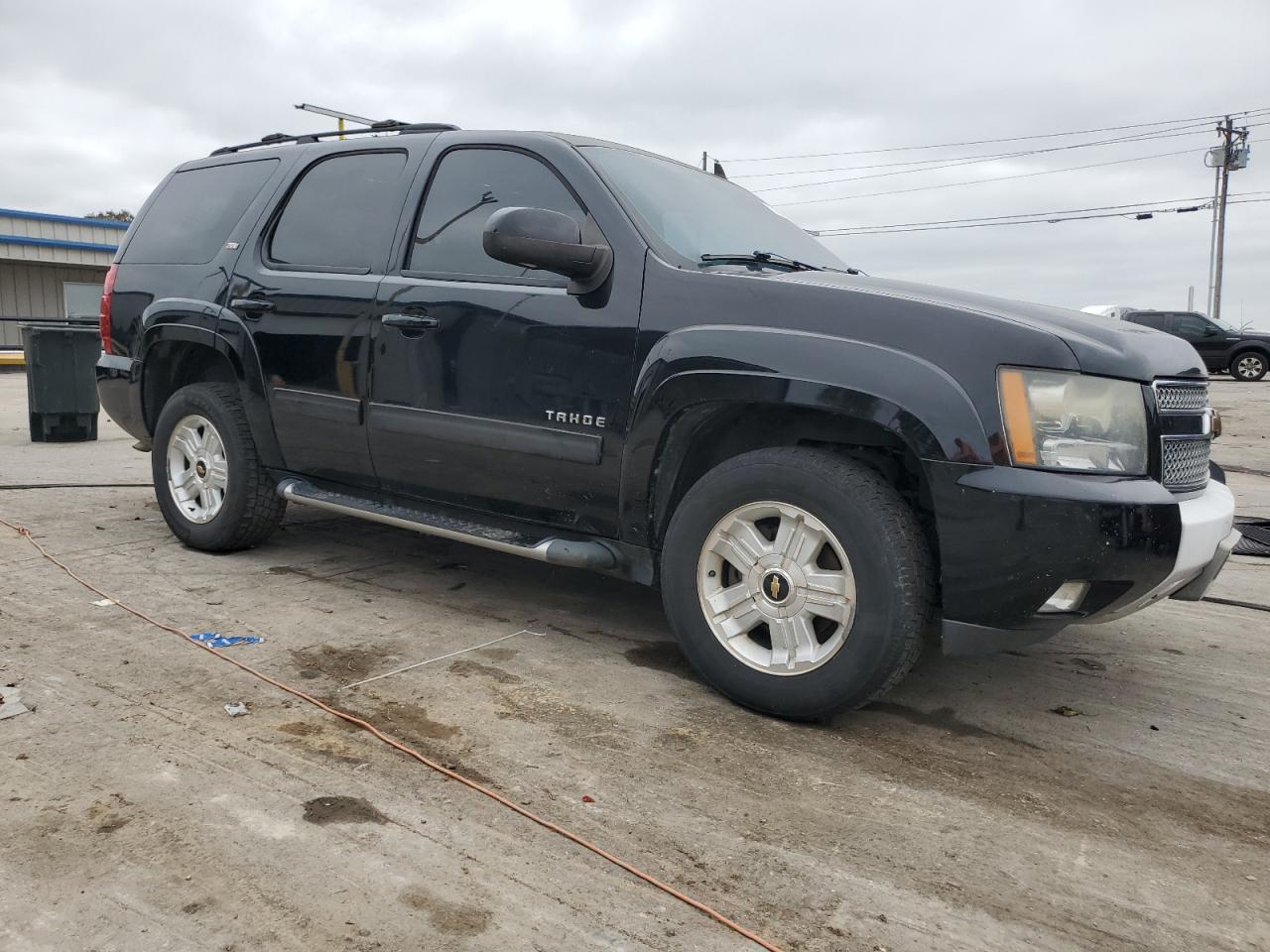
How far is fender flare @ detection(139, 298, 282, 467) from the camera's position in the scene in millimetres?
4602

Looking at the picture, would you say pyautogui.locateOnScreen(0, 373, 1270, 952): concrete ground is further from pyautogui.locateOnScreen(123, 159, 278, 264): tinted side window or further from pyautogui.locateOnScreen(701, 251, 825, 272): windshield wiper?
pyautogui.locateOnScreen(123, 159, 278, 264): tinted side window

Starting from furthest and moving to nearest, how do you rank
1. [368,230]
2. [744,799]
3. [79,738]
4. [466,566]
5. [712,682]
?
1. [466,566]
2. [368,230]
3. [712,682]
4. [79,738]
5. [744,799]

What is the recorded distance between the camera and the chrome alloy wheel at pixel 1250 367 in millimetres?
24547

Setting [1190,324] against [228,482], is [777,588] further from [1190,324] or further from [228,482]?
[1190,324]

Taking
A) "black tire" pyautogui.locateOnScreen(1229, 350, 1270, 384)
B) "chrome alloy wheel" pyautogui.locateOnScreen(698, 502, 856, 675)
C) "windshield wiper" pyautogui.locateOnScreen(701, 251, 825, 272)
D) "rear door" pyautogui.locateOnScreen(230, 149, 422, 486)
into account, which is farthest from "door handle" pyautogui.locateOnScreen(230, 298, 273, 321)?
"black tire" pyautogui.locateOnScreen(1229, 350, 1270, 384)

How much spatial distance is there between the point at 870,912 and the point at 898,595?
958 millimetres

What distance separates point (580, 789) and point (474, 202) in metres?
2.35

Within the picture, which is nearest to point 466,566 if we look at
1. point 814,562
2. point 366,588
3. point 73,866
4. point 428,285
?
point 366,588

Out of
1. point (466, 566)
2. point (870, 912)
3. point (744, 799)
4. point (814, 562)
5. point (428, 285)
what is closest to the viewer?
point (870, 912)

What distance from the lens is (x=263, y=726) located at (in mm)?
2965

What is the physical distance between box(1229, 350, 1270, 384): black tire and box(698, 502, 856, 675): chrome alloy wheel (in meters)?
25.4

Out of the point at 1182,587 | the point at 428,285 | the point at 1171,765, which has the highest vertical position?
the point at 428,285

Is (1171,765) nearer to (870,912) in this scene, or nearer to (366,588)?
(870,912)

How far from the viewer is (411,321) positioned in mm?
3953
